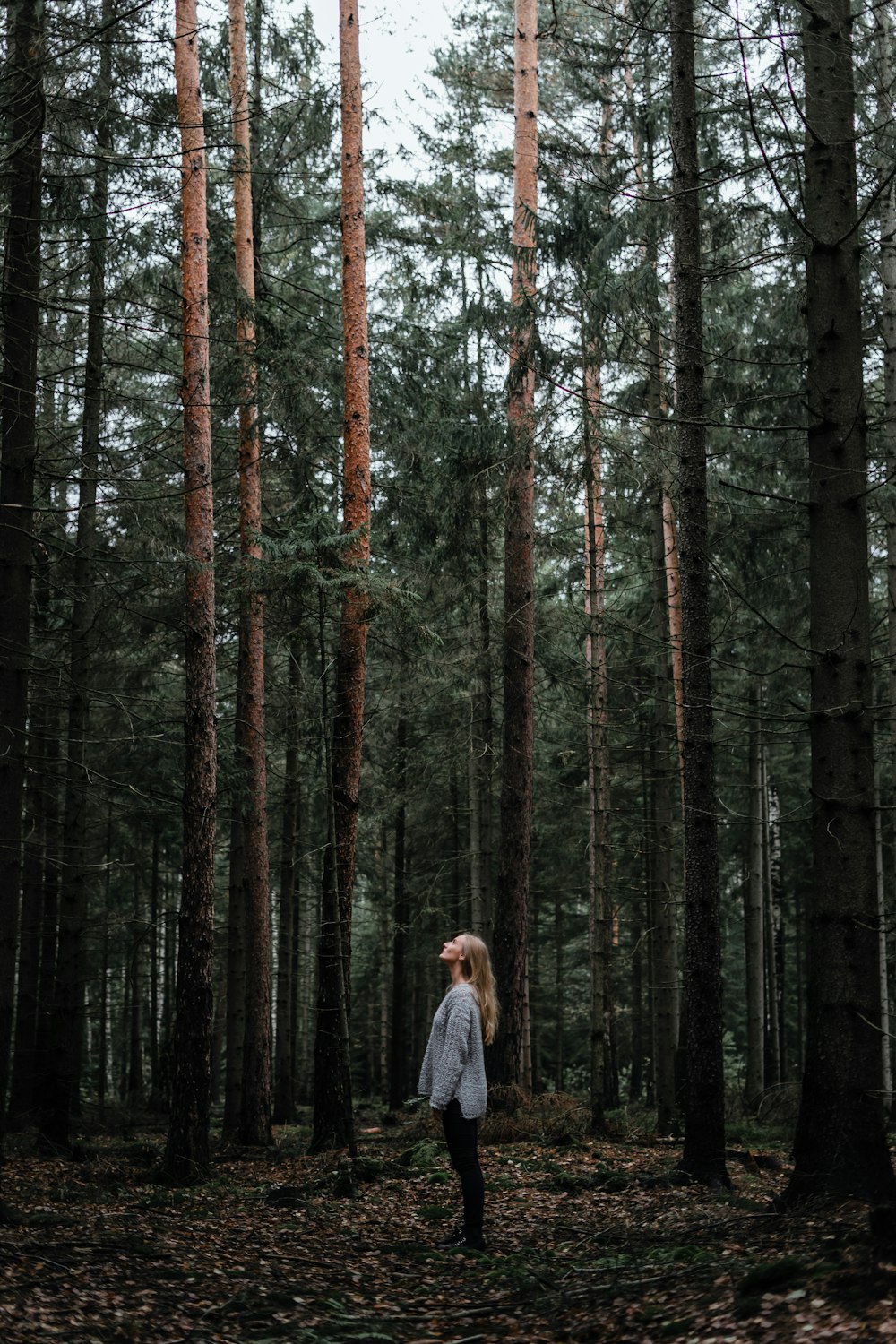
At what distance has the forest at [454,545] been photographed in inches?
263

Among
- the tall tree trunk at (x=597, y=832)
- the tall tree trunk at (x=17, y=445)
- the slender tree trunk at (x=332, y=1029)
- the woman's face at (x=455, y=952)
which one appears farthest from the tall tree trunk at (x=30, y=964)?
the woman's face at (x=455, y=952)

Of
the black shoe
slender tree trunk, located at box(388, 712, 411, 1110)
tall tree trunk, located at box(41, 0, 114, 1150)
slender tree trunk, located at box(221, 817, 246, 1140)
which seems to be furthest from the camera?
slender tree trunk, located at box(388, 712, 411, 1110)

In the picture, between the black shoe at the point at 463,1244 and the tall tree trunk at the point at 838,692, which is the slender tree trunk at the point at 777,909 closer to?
the tall tree trunk at the point at 838,692

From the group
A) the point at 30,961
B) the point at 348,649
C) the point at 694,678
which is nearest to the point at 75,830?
the point at 348,649

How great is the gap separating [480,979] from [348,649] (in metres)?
5.41

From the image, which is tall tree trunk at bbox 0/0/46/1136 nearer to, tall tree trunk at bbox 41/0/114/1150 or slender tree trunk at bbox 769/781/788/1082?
tall tree trunk at bbox 41/0/114/1150

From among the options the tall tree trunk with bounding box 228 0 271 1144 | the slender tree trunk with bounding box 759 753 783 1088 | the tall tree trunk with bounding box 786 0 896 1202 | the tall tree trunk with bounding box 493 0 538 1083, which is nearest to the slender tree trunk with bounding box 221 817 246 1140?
the tall tree trunk with bounding box 228 0 271 1144

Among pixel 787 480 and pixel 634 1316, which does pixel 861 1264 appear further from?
pixel 787 480

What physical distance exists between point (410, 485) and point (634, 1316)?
12.3 metres

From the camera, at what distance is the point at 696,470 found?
914 centimetres

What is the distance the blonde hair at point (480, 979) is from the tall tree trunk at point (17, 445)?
3.38 meters

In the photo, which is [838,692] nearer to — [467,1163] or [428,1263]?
[467,1163]

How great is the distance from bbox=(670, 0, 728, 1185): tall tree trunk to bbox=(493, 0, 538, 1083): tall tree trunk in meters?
4.53

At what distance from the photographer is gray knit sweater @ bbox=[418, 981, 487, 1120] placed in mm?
6984
